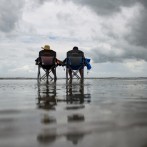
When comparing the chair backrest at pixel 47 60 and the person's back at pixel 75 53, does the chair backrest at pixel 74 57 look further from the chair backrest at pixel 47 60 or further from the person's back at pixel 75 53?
the chair backrest at pixel 47 60

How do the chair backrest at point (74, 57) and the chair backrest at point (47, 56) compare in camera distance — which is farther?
the chair backrest at point (47, 56)

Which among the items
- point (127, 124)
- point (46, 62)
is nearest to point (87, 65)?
point (46, 62)

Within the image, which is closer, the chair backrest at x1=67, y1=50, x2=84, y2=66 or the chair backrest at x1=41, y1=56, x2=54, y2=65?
the chair backrest at x1=67, y1=50, x2=84, y2=66

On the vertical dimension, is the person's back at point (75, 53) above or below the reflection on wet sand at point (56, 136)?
above

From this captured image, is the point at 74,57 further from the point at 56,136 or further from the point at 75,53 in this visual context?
the point at 56,136

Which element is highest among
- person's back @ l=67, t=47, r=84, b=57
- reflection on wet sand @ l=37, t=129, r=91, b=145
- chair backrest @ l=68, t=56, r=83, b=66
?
person's back @ l=67, t=47, r=84, b=57

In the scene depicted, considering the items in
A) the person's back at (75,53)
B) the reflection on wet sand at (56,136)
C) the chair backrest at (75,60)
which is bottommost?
the reflection on wet sand at (56,136)

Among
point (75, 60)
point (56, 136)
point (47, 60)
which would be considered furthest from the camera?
point (47, 60)

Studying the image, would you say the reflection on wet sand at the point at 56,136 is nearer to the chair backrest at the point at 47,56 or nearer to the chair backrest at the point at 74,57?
the chair backrest at the point at 74,57

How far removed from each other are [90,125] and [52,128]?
9.0 inches

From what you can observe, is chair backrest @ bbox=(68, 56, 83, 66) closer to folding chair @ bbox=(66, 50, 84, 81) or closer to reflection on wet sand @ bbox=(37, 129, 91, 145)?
folding chair @ bbox=(66, 50, 84, 81)

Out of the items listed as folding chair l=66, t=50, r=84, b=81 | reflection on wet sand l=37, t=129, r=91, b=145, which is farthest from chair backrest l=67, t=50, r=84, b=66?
reflection on wet sand l=37, t=129, r=91, b=145

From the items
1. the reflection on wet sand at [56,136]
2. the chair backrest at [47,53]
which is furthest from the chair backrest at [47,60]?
the reflection on wet sand at [56,136]

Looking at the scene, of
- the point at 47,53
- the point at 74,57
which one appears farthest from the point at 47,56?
the point at 74,57
